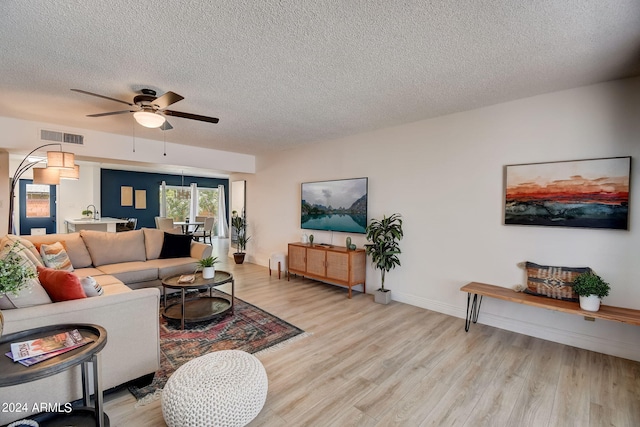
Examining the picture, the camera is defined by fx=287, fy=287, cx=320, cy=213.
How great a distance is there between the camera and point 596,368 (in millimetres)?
2498

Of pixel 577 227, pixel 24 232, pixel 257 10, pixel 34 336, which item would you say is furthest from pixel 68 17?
pixel 24 232

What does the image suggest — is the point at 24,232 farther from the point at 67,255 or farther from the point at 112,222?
the point at 67,255

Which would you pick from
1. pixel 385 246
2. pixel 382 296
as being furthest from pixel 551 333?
pixel 385 246

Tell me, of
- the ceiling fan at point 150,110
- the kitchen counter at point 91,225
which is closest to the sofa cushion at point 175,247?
the ceiling fan at point 150,110

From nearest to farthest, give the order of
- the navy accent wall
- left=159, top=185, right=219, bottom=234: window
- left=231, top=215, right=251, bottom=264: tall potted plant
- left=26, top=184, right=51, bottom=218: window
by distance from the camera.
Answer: left=231, top=215, right=251, bottom=264: tall potted plant → left=26, top=184, right=51, bottom=218: window → the navy accent wall → left=159, top=185, right=219, bottom=234: window

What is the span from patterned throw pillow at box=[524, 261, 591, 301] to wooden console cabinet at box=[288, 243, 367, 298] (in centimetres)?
212

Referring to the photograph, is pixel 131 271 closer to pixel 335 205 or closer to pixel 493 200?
pixel 335 205

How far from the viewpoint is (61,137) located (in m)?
4.30

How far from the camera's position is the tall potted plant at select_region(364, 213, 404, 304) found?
407 cm

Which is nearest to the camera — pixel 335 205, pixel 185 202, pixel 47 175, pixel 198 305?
Answer: pixel 198 305

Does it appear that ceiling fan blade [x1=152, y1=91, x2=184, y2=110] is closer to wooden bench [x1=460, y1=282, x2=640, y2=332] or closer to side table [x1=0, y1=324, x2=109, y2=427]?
side table [x1=0, y1=324, x2=109, y2=427]

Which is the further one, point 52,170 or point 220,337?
point 52,170

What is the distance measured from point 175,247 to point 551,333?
201 inches

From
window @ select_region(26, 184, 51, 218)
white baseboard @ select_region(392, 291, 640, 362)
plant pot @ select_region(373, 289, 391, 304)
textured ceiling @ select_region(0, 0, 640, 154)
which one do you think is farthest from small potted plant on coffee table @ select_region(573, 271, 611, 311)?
window @ select_region(26, 184, 51, 218)
